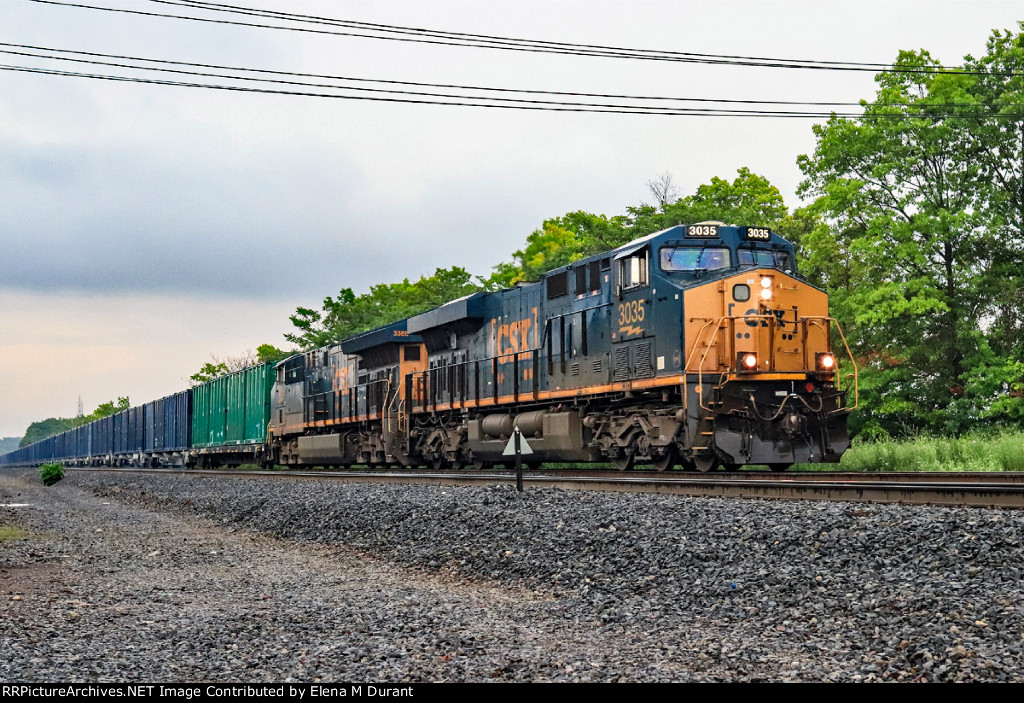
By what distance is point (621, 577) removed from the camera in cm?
790

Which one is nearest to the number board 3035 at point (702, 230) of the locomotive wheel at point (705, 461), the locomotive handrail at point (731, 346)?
the locomotive handrail at point (731, 346)

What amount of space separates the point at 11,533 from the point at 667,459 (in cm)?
1004

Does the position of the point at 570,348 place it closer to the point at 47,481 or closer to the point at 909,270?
the point at 909,270

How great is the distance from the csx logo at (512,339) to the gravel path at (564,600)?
725cm

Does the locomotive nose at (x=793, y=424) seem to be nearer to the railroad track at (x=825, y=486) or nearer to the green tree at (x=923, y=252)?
the railroad track at (x=825, y=486)

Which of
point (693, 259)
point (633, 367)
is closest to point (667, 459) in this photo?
point (633, 367)

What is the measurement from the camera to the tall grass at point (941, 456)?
15.5 meters

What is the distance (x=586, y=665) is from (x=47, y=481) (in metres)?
35.9

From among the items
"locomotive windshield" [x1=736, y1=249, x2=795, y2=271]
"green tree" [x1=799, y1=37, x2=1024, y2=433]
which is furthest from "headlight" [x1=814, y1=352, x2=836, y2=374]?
"green tree" [x1=799, y1=37, x2=1024, y2=433]

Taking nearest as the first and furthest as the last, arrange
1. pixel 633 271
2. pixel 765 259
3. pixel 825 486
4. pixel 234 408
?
pixel 825 486 < pixel 765 259 < pixel 633 271 < pixel 234 408

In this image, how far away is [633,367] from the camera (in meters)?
15.1

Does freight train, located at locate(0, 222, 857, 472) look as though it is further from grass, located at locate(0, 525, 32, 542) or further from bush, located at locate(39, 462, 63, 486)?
bush, located at locate(39, 462, 63, 486)

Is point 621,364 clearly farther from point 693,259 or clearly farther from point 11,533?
point 11,533
